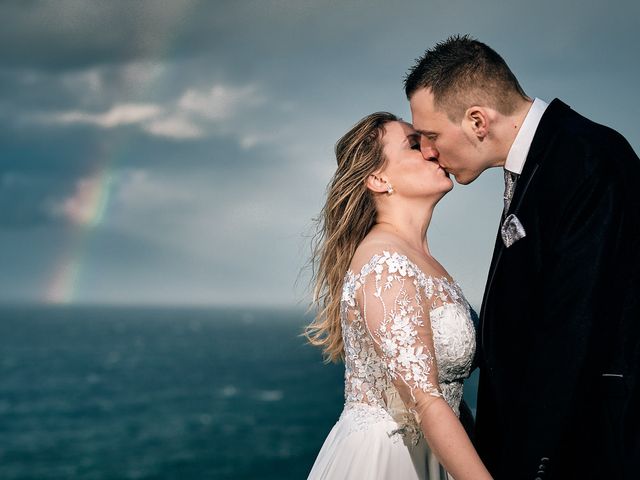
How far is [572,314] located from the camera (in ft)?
9.92

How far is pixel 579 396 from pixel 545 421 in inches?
6.5

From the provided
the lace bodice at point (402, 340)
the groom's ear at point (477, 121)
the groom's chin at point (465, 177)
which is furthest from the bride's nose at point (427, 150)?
the lace bodice at point (402, 340)

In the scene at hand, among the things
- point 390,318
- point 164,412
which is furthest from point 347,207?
point 164,412

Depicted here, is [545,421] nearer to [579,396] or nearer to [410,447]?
[579,396]

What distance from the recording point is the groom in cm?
303

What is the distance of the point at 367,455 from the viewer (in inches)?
165

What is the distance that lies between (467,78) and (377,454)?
2020mm

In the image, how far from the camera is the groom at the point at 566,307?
303cm

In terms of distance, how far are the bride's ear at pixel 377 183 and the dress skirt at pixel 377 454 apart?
1.28 metres

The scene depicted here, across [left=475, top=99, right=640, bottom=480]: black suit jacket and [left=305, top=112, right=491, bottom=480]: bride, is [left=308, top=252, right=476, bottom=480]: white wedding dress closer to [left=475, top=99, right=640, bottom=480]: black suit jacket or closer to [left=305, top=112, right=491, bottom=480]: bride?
[left=305, top=112, right=491, bottom=480]: bride

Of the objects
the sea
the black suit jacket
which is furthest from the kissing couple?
the sea

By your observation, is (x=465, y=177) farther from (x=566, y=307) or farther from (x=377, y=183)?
(x=566, y=307)

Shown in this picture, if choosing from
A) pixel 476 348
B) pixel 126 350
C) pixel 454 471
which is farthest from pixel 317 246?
pixel 126 350

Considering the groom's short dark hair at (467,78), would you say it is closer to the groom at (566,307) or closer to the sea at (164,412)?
the groom at (566,307)
